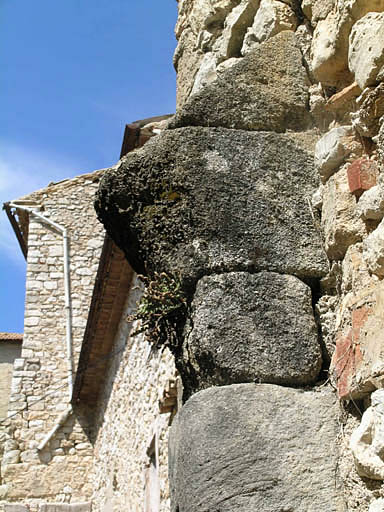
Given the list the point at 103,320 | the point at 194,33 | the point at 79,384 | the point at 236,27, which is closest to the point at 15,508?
the point at 79,384

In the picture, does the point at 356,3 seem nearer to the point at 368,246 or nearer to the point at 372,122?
the point at 372,122

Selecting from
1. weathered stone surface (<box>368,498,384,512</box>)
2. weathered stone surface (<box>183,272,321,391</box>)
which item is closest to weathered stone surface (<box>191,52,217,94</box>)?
weathered stone surface (<box>183,272,321,391</box>)

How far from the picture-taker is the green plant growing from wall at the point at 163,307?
182 centimetres

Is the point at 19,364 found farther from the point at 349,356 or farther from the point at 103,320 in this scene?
the point at 349,356

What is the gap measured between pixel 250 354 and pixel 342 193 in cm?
47

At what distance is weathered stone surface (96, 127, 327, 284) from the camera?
1.80 meters

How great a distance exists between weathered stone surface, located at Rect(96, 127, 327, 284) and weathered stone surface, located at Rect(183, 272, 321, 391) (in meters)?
0.06

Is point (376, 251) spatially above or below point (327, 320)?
above

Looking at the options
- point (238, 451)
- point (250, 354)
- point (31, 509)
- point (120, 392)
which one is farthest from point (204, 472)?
point (31, 509)

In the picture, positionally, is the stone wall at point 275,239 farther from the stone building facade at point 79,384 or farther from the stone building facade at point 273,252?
the stone building facade at point 79,384

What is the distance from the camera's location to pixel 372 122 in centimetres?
165

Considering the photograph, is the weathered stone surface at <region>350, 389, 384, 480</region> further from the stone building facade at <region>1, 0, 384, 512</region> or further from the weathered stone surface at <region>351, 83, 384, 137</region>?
the weathered stone surface at <region>351, 83, 384, 137</region>

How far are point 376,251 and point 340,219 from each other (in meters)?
0.20

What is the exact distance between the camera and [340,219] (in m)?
1.69
